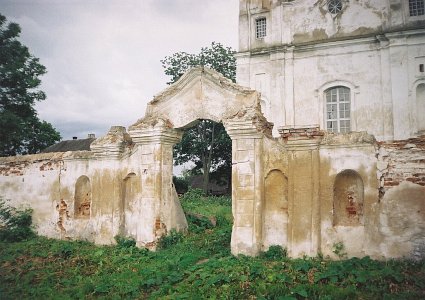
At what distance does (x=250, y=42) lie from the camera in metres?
18.0

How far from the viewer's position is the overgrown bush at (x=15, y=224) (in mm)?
9432

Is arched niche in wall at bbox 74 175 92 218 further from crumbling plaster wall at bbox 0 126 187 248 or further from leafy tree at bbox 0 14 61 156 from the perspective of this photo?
leafy tree at bbox 0 14 61 156

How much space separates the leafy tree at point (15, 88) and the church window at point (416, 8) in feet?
61.0

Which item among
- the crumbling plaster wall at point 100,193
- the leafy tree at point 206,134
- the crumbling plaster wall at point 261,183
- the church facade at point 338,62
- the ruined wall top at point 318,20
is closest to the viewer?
the crumbling plaster wall at point 261,183

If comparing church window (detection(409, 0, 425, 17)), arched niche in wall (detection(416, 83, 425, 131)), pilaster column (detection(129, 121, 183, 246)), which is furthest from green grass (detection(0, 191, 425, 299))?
church window (detection(409, 0, 425, 17))

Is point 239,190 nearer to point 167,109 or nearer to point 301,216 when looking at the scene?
point 301,216

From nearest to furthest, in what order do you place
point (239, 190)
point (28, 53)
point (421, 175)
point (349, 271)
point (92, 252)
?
point (349, 271) → point (421, 175) → point (239, 190) → point (92, 252) → point (28, 53)

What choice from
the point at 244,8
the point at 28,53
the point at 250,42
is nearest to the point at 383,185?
the point at 250,42

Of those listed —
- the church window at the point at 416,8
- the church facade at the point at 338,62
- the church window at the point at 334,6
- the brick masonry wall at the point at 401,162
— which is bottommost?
the brick masonry wall at the point at 401,162

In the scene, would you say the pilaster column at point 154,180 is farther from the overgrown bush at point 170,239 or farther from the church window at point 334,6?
the church window at point 334,6

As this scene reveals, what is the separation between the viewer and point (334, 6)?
1673 centimetres

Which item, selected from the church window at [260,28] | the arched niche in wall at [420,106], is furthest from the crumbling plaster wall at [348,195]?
the church window at [260,28]

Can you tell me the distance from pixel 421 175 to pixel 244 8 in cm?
1478

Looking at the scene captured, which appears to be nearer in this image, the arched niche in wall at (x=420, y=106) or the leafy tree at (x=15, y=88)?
the arched niche in wall at (x=420, y=106)
